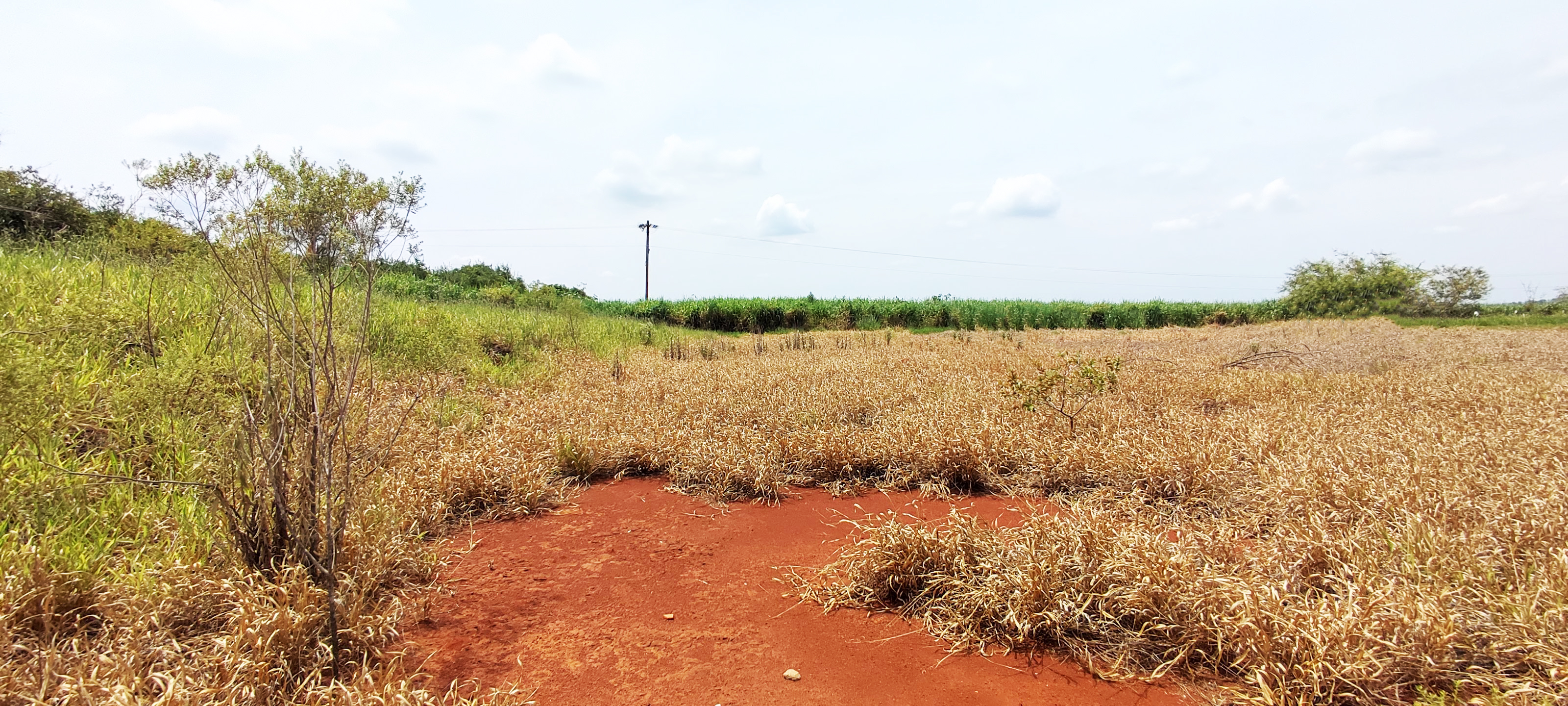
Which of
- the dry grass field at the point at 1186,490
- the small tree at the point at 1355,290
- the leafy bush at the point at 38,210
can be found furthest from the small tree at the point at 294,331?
the small tree at the point at 1355,290

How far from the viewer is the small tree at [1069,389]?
5.45 meters

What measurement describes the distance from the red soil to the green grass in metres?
22.7

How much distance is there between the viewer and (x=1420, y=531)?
107 inches

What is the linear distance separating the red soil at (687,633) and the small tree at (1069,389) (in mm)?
1847

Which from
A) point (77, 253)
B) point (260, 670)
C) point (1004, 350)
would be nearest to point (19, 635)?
point (260, 670)

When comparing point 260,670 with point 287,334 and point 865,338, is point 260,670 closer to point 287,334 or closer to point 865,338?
point 287,334

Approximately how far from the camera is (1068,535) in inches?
112

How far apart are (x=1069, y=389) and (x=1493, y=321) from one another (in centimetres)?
2418

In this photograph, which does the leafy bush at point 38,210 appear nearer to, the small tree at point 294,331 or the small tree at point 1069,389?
the small tree at point 294,331

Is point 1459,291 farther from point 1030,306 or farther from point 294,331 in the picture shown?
point 294,331

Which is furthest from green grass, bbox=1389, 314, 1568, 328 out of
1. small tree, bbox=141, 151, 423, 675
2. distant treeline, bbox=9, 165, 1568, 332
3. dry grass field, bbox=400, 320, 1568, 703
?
small tree, bbox=141, 151, 423, 675

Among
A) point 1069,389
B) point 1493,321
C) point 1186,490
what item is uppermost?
point 1493,321

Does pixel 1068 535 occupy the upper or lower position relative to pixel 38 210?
lower

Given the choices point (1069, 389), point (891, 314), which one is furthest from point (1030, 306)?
point (1069, 389)
